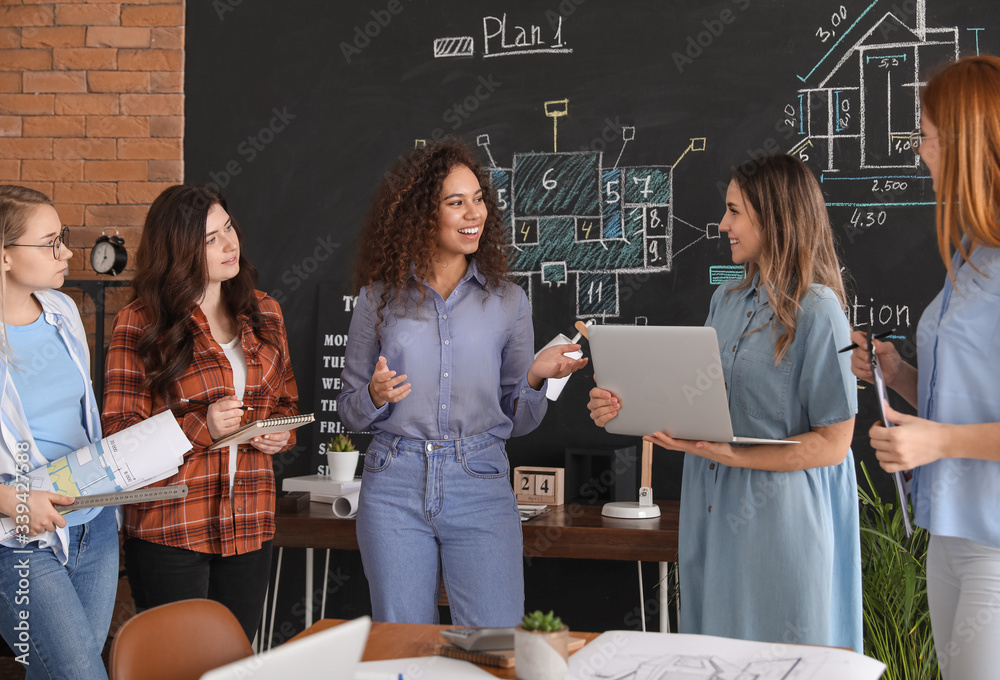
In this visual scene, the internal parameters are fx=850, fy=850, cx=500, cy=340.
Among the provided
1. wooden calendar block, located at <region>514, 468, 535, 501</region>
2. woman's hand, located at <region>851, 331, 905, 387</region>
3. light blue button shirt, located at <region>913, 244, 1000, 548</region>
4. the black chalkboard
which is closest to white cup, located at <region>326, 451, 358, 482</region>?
the black chalkboard

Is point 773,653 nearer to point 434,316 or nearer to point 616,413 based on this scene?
point 616,413

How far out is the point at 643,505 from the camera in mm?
3107

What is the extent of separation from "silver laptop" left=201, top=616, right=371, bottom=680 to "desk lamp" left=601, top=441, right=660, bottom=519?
2.14m

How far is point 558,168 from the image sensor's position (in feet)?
11.4

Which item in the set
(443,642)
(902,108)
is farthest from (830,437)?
(902,108)

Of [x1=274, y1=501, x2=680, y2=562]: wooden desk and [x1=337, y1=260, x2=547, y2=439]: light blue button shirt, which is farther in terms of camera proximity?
[x1=274, y1=501, x2=680, y2=562]: wooden desk

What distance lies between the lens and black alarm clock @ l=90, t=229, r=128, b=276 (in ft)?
11.6

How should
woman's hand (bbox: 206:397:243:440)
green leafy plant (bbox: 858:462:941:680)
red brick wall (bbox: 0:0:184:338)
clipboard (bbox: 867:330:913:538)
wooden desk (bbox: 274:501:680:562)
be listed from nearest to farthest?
clipboard (bbox: 867:330:913:538), woman's hand (bbox: 206:397:243:440), green leafy plant (bbox: 858:462:941:680), wooden desk (bbox: 274:501:680:562), red brick wall (bbox: 0:0:184:338)

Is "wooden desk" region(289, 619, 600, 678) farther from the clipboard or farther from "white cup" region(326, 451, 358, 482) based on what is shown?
"white cup" region(326, 451, 358, 482)

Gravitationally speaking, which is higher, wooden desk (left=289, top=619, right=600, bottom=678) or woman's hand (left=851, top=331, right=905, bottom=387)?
woman's hand (left=851, top=331, right=905, bottom=387)

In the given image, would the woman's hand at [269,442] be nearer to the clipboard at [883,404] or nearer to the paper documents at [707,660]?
the paper documents at [707,660]

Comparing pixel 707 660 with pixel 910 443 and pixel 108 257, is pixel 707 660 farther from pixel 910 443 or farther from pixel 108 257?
pixel 108 257

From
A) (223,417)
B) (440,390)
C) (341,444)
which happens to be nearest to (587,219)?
(341,444)

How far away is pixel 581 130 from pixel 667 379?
1827mm
